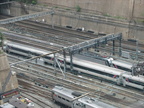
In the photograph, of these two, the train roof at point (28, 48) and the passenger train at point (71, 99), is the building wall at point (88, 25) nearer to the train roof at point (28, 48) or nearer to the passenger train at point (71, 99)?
the train roof at point (28, 48)

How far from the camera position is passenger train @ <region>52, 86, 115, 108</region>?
20.0 m

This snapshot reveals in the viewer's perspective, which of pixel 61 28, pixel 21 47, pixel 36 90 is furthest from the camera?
pixel 61 28

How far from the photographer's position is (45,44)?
36.1m

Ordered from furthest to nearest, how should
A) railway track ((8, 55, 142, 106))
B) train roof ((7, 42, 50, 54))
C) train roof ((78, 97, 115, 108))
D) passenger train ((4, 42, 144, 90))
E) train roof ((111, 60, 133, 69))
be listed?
train roof ((7, 42, 50, 54)) < train roof ((111, 60, 133, 69)) < passenger train ((4, 42, 144, 90)) < railway track ((8, 55, 142, 106)) < train roof ((78, 97, 115, 108))

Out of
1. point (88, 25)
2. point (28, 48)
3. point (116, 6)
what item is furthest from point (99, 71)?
point (116, 6)

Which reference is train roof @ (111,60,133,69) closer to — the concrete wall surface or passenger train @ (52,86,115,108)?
passenger train @ (52,86,115,108)

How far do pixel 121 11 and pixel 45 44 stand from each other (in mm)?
13104

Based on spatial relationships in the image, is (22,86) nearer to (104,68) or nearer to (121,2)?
(104,68)

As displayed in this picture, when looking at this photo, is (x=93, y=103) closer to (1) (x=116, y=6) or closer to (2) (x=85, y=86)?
(2) (x=85, y=86)

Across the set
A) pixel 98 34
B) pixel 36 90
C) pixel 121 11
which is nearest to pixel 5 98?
pixel 36 90

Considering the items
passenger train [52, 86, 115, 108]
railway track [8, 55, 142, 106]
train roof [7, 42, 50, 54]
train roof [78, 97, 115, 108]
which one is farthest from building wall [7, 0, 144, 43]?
train roof [78, 97, 115, 108]

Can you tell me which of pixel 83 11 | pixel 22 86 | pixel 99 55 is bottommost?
pixel 22 86

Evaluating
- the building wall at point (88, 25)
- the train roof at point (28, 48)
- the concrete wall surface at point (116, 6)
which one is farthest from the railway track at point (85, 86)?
the concrete wall surface at point (116, 6)

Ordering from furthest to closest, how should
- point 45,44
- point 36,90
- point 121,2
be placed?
point 121,2
point 45,44
point 36,90
